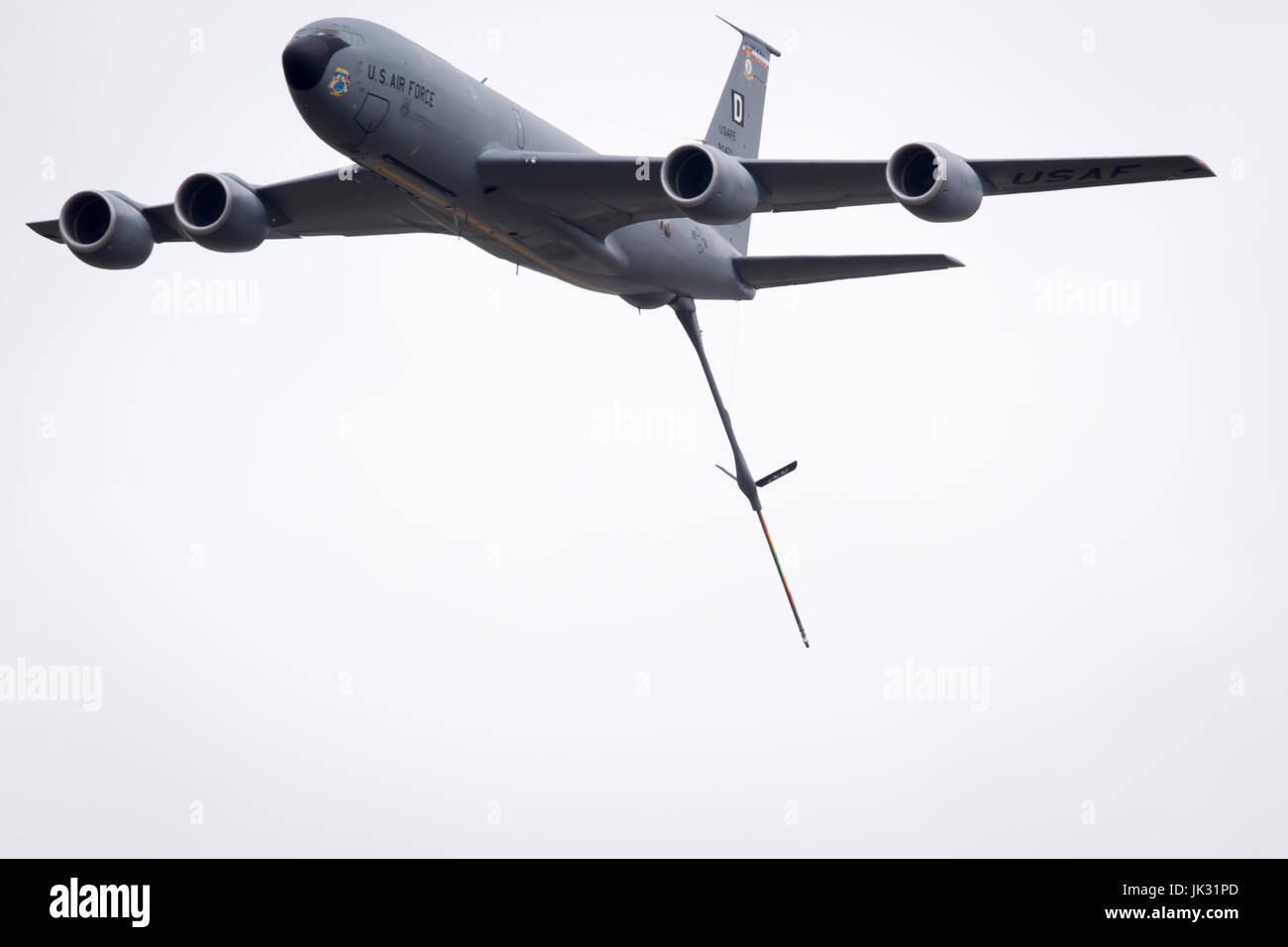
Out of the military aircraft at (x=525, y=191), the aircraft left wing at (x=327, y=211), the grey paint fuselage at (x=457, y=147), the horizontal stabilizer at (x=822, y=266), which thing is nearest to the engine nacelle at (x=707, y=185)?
the military aircraft at (x=525, y=191)

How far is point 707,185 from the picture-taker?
2406cm

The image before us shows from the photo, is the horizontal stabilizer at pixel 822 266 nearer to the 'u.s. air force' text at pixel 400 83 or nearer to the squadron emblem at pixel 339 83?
Answer: the 'u.s. air force' text at pixel 400 83

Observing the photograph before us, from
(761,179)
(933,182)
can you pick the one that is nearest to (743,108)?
(761,179)

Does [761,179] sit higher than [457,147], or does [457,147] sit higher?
[457,147]

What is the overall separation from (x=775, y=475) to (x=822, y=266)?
14.0 ft

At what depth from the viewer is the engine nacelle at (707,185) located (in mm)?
23812

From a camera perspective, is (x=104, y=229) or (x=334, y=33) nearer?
(x=334, y=33)

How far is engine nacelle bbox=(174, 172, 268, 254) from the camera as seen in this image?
28.0m

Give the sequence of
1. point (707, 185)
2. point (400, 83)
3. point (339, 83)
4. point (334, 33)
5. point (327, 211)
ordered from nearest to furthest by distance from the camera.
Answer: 1. point (339, 83)
2. point (334, 33)
3. point (400, 83)
4. point (707, 185)
5. point (327, 211)

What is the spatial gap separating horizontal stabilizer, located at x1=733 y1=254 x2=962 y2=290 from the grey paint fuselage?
1.67 meters

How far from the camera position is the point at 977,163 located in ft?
78.7

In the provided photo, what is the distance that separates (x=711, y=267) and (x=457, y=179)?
22.3ft

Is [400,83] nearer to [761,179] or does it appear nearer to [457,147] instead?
[457,147]

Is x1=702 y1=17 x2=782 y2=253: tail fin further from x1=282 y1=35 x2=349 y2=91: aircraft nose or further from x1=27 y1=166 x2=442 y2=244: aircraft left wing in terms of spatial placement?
x1=282 y1=35 x2=349 y2=91: aircraft nose
